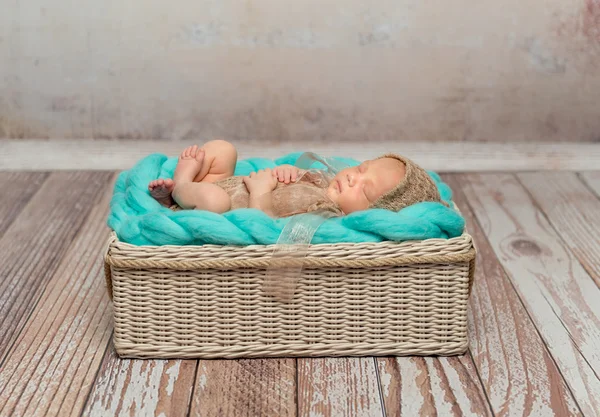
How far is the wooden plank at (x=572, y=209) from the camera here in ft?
6.79

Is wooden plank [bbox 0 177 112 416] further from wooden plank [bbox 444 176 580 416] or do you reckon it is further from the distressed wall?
the distressed wall

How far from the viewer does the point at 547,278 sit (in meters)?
1.90

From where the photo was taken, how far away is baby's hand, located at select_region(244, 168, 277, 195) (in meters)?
1.64

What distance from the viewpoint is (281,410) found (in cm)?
136

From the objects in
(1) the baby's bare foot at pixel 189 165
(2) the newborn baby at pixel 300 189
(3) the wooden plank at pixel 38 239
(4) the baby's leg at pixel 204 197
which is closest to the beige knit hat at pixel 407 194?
(2) the newborn baby at pixel 300 189

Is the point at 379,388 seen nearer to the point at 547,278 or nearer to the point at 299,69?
the point at 547,278

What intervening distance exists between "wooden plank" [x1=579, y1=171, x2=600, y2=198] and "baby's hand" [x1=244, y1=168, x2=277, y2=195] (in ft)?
4.22

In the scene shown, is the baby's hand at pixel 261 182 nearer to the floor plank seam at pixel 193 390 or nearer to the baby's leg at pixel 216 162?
the baby's leg at pixel 216 162

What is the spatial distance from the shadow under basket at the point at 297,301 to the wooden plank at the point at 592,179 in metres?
1.25

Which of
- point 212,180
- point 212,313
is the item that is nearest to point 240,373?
point 212,313

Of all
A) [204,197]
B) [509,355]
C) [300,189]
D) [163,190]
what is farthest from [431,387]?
[163,190]

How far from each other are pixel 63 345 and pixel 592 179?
1815 millimetres

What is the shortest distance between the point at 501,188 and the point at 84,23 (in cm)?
143

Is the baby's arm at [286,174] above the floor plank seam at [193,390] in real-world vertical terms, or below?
above
